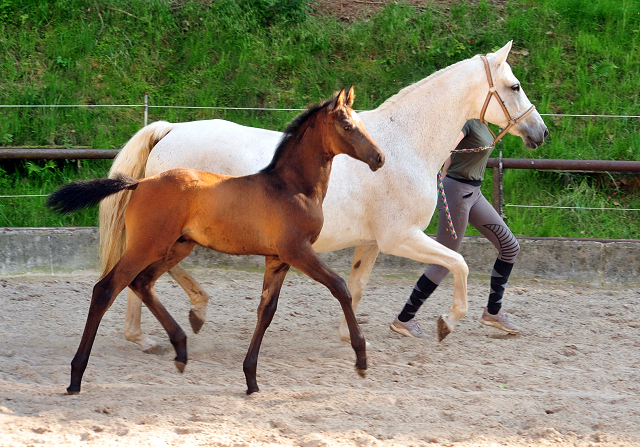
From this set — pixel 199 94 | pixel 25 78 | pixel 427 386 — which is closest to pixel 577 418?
pixel 427 386

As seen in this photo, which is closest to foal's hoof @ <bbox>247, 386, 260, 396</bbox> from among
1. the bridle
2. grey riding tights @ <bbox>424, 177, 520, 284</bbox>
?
grey riding tights @ <bbox>424, 177, 520, 284</bbox>

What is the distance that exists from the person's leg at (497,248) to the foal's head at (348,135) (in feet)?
5.22

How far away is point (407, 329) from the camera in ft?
16.8

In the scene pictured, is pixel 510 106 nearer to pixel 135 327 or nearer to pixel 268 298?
pixel 268 298

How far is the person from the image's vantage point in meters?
4.80

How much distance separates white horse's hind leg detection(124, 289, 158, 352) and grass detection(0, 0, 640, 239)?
292cm

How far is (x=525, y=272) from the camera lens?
21.7 feet

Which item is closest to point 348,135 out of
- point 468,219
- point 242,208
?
point 242,208

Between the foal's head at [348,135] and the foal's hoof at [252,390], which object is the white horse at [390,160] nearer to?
the foal's head at [348,135]

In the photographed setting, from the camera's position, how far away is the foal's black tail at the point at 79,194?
356cm

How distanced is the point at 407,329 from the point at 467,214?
0.97m

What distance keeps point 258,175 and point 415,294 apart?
6.07 ft

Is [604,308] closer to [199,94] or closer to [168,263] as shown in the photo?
[168,263]

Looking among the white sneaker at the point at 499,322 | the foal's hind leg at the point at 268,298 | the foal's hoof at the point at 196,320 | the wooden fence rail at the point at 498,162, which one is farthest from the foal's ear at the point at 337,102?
the wooden fence rail at the point at 498,162
